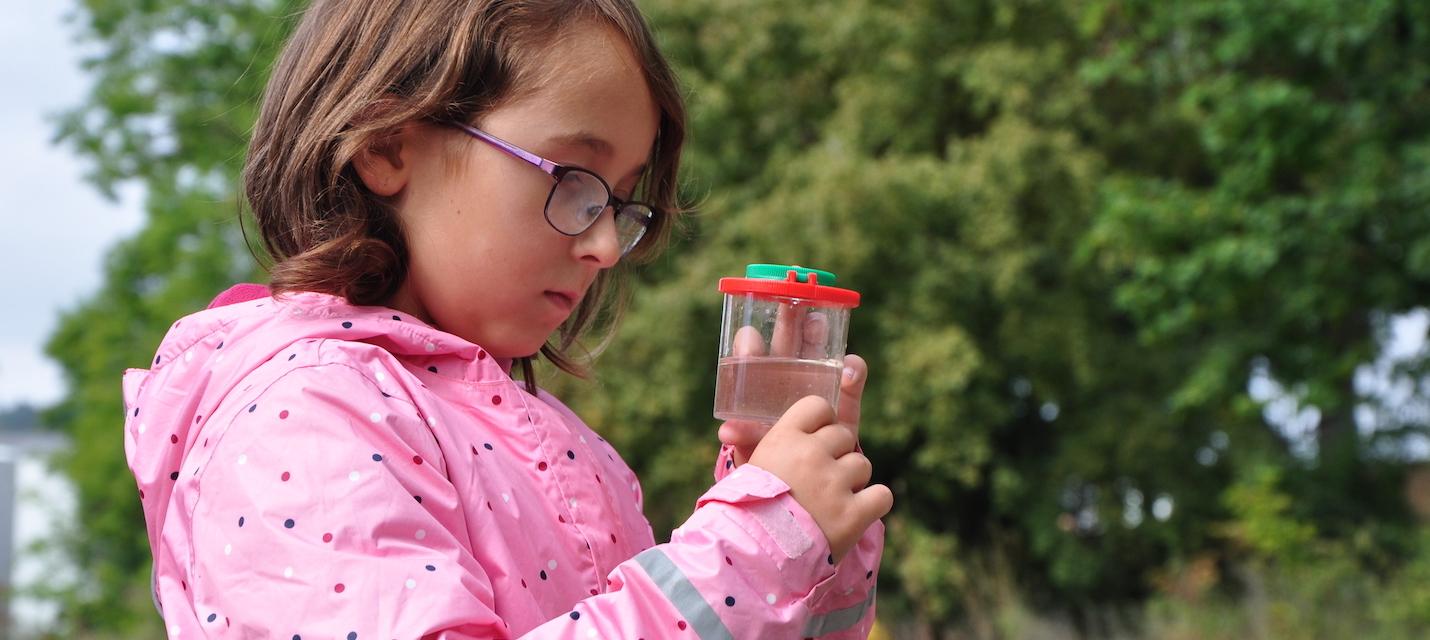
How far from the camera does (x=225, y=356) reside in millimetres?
1423

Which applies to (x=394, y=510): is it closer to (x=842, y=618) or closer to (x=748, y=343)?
(x=748, y=343)

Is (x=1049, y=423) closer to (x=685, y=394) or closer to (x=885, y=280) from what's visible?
(x=885, y=280)

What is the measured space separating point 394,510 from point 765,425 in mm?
473

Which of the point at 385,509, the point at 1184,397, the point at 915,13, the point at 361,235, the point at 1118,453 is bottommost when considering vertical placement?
the point at 1118,453

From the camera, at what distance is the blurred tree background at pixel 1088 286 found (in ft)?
31.8

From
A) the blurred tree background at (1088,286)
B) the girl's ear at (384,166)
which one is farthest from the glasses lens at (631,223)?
the blurred tree background at (1088,286)

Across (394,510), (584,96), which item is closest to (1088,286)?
(584,96)

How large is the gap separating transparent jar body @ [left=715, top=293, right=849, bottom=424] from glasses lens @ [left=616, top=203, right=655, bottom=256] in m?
0.16

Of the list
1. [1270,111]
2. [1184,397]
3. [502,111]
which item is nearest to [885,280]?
[1184,397]

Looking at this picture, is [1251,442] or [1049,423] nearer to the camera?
[1251,442]

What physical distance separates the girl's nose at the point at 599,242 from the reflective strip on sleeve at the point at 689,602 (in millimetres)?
410

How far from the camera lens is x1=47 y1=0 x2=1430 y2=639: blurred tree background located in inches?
381

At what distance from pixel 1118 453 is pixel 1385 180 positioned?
3935 mm

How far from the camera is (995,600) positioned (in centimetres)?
1068
